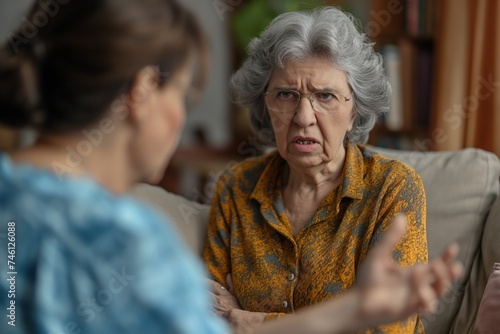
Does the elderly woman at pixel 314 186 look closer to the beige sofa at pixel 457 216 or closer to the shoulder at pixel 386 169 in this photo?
the shoulder at pixel 386 169

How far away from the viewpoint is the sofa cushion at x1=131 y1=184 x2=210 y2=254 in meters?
2.16

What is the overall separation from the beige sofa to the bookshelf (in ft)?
4.17

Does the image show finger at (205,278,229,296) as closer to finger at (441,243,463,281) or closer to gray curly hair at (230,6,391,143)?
gray curly hair at (230,6,391,143)

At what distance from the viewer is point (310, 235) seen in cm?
192

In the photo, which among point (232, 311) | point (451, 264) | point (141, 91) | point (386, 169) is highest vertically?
point (141, 91)

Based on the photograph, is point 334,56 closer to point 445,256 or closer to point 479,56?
point 445,256

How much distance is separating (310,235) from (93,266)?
1.07 meters

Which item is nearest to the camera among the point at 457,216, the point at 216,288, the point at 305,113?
the point at 305,113

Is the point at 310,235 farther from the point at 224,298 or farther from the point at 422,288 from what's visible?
the point at 422,288

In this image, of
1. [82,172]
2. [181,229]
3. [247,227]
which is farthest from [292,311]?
[82,172]

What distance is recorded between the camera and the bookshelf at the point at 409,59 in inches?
137

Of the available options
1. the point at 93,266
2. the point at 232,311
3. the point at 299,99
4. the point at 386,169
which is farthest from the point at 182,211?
the point at 93,266

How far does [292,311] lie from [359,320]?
913 mm

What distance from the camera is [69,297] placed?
921mm
